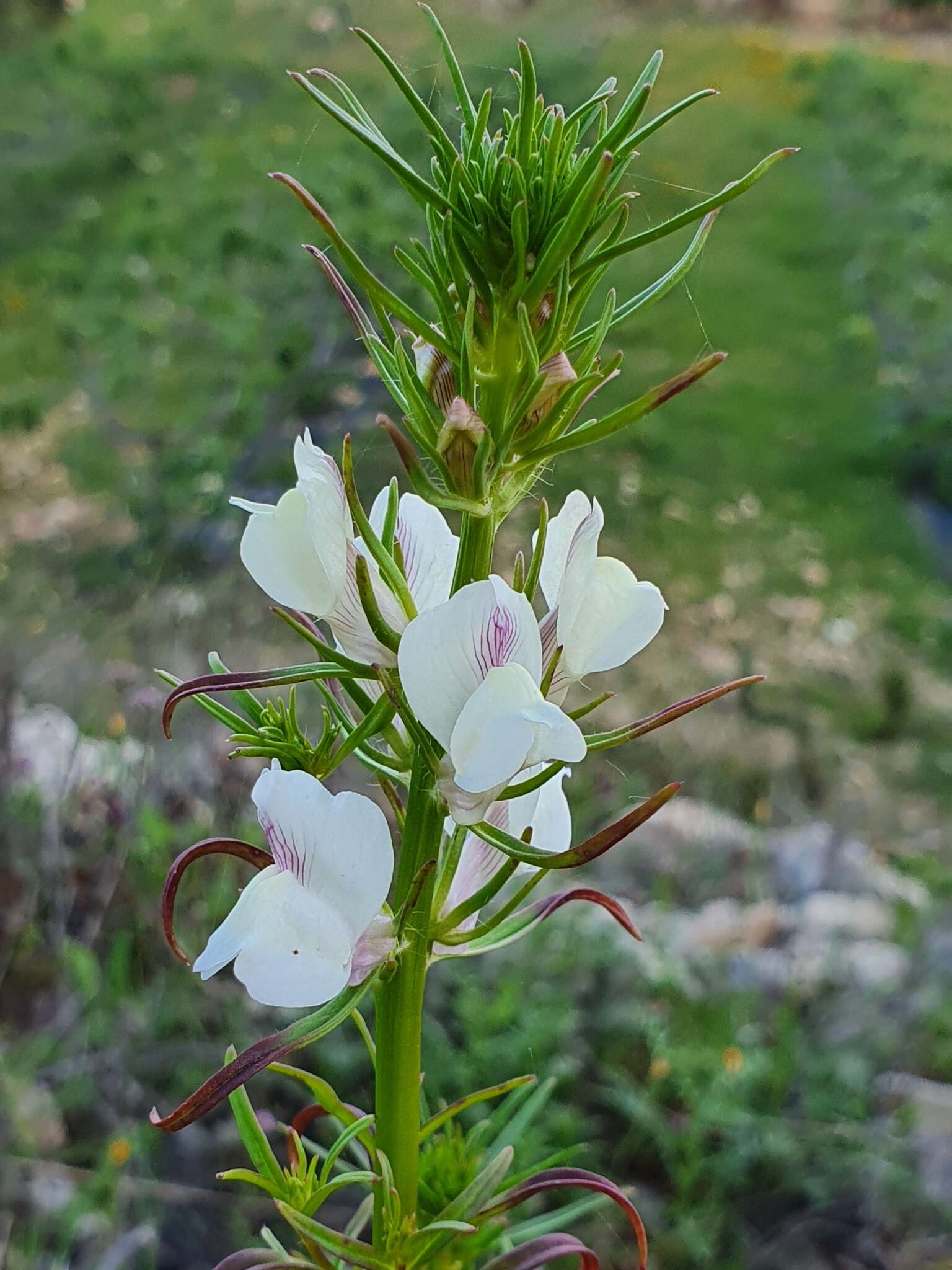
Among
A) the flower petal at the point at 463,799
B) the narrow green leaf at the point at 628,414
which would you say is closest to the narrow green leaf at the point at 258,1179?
the flower petal at the point at 463,799

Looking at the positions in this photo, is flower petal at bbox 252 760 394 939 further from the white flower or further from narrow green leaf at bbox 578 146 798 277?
narrow green leaf at bbox 578 146 798 277

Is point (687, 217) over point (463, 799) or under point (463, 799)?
over

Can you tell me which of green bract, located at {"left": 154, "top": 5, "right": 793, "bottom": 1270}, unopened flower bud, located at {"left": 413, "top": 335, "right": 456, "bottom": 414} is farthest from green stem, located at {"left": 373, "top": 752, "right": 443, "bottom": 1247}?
unopened flower bud, located at {"left": 413, "top": 335, "right": 456, "bottom": 414}

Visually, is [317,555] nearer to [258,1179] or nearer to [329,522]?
[329,522]

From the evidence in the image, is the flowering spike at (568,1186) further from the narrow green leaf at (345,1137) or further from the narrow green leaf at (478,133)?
the narrow green leaf at (478,133)

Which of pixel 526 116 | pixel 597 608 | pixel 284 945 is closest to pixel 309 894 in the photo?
pixel 284 945

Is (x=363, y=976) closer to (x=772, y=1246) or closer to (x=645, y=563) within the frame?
(x=772, y=1246)

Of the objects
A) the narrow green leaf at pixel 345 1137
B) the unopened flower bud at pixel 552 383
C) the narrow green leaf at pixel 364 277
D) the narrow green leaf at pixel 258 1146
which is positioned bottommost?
the narrow green leaf at pixel 258 1146
